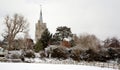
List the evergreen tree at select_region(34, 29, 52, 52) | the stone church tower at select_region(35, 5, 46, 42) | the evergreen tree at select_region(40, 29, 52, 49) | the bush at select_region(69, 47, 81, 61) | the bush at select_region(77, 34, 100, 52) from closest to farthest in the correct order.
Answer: the bush at select_region(69, 47, 81, 61) → the evergreen tree at select_region(34, 29, 52, 52) → the evergreen tree at select_region(40, 29, 52, 49) → the bush at select_region(77, 34, 100, 52) → the stone church tower at select_region(35, 5, 46, 42)

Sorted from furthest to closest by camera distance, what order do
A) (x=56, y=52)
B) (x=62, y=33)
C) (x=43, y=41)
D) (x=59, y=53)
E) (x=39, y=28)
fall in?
(x=39, y=28)
(x=62, y=33)
(x=43, y=41)
(x=56, y=52)
(x=59, y=53)

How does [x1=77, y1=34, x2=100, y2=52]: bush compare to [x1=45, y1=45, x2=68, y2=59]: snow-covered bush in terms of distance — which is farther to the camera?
[x1=77, y1=34, x2=100, y2=52]: bush

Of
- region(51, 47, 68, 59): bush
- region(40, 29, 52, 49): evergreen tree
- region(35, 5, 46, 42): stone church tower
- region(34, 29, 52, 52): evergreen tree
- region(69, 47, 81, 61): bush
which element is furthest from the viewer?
region(35, 5, 46, 42): stone church tower

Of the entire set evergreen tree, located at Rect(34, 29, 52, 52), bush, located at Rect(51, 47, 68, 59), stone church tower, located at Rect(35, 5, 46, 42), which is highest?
stone church tower, located at Rect(35, 5, 46, 42)

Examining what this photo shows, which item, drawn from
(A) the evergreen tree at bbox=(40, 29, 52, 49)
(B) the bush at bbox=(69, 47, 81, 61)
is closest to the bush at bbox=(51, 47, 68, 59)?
(B) the bush at bbox=(69, 47, 81, 61)

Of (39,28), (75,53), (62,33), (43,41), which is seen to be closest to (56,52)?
(75,53)

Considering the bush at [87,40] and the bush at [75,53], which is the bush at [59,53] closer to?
the bush at [75,53]

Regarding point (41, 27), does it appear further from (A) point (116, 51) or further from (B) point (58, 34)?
(A) point (116, 51)

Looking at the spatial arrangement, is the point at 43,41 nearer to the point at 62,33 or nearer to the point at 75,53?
the point at 62,33

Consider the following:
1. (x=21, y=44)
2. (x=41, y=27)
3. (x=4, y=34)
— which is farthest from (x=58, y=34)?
(x=41, y=27)

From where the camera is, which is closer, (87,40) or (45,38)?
(45,38)

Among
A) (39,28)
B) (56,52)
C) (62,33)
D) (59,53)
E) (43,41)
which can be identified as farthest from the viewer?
(39,28)

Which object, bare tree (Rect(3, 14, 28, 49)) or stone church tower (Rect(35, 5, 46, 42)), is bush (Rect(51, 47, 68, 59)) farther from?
stone church tower (Rect(35, 5, 46, 42))

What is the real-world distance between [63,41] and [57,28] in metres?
3.68
